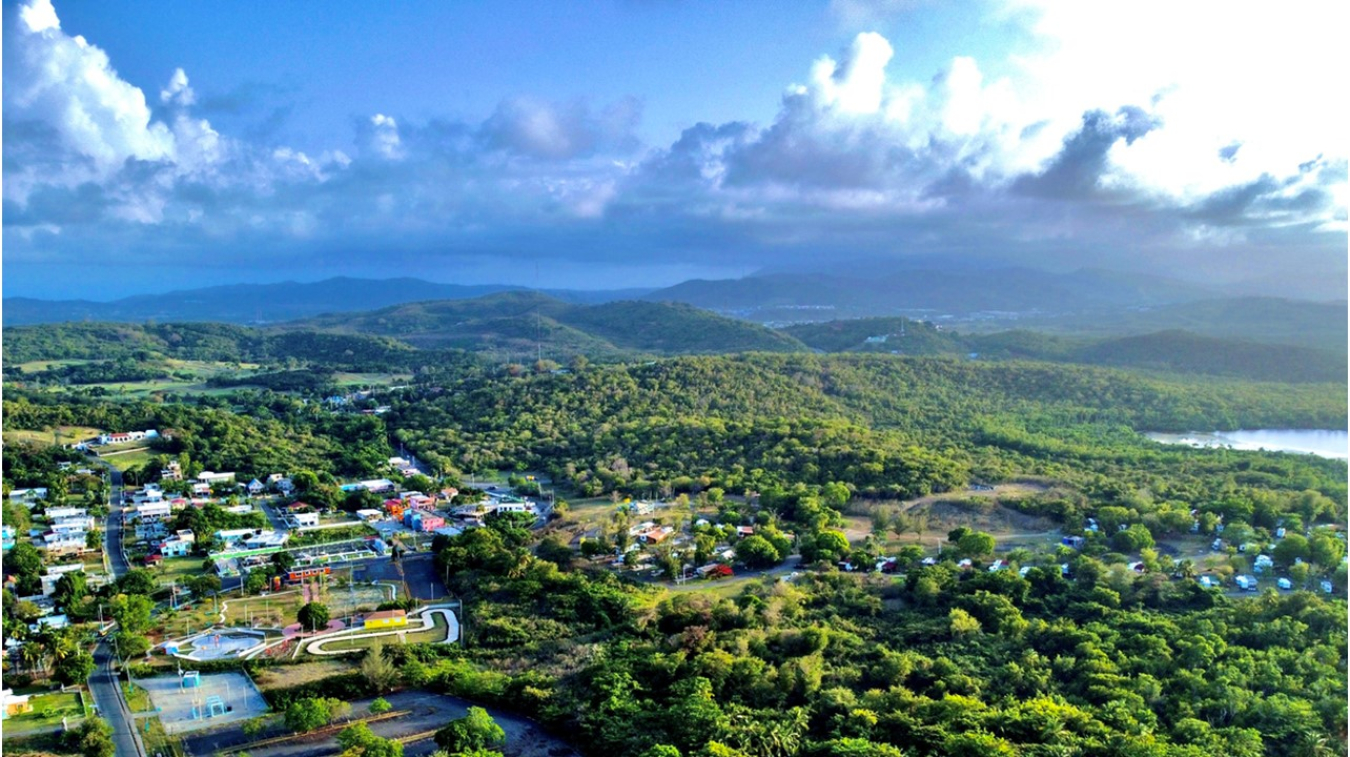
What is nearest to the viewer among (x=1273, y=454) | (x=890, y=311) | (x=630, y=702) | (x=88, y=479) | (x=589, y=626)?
(x=630, y=702)

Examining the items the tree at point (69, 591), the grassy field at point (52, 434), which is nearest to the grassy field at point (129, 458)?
the grassy field at point (52, 434)

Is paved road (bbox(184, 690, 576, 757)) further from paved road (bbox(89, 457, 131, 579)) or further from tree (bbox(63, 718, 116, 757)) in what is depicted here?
paved road (bbox(89, 457, 131, 579))

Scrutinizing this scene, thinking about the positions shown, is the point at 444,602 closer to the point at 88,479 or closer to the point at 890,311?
the point at 88,479

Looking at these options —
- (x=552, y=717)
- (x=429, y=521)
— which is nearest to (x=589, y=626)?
(x=552, y=717)

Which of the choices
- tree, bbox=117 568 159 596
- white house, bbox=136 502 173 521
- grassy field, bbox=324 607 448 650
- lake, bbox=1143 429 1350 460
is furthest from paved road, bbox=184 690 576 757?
lake, bbox=1143 429 1350 460

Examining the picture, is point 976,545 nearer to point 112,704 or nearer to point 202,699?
point 202,699

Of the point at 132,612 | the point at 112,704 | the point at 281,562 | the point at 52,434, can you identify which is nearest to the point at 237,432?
the point at 52,434

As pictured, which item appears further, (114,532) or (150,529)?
(150,529)

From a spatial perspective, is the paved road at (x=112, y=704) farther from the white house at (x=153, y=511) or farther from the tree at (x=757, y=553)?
the tree at (x=757, y=553)
